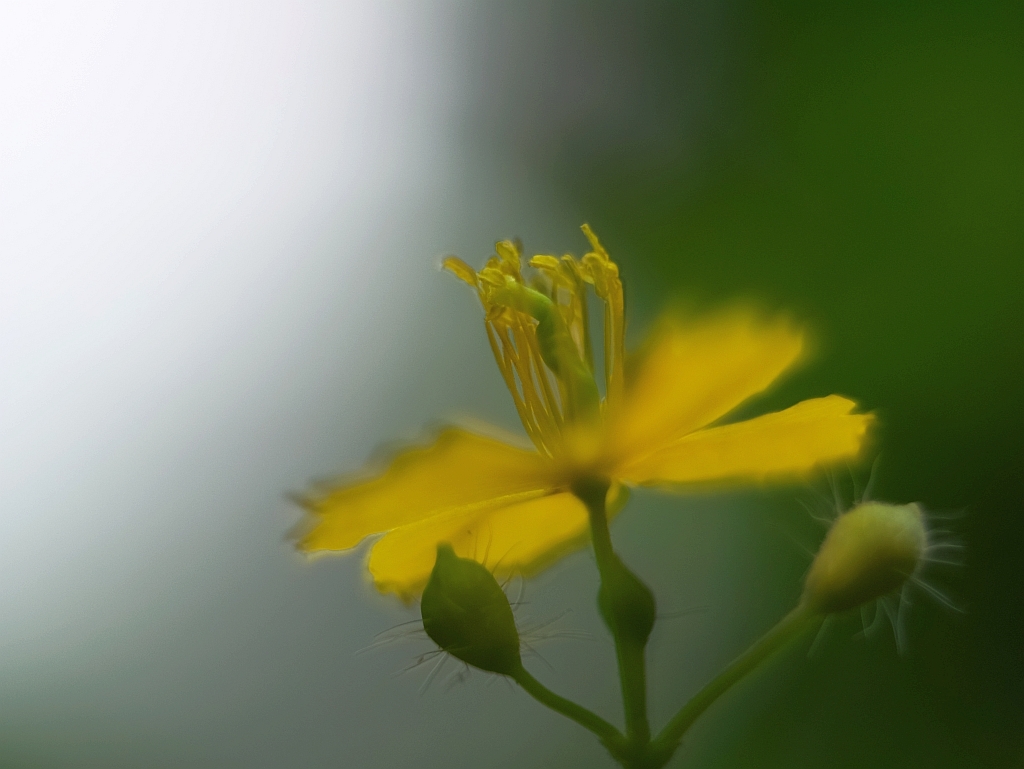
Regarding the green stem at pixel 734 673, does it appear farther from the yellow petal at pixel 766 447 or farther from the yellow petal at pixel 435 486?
the yellow petal at pixel 435 486

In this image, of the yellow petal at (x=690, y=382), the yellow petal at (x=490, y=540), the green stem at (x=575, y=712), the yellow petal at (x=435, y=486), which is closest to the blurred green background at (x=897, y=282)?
the yellow petal at (x=690, y=382)

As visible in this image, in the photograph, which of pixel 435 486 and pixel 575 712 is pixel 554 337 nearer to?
pixel 435 486

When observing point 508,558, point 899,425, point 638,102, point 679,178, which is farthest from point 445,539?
point 638,102

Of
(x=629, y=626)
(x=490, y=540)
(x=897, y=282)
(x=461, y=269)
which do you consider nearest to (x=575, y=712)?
(x=629, y=626)

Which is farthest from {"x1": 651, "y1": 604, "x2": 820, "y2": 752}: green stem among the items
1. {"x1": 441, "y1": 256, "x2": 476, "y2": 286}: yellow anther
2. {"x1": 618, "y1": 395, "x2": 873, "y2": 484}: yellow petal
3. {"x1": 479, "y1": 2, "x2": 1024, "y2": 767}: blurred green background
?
{"x1": 479, "y1": 2, "x2": 1024, "y2": 767}: blurred green background

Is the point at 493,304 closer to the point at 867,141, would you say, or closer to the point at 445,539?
the point at 445,539

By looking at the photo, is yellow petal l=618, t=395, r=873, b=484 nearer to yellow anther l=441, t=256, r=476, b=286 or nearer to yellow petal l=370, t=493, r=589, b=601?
yellow petal l=370, t=493, r=589, b=601
